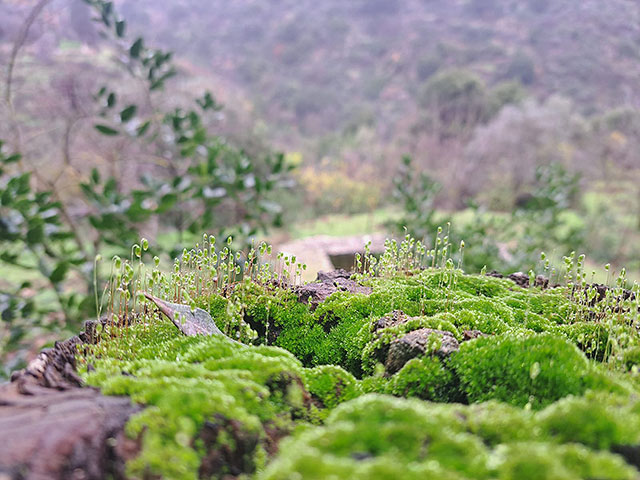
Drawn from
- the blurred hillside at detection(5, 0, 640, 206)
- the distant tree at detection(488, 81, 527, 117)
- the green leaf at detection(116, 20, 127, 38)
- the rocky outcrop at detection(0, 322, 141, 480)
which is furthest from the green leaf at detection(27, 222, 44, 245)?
the distant tree at detection(488, 81, 527, 117)

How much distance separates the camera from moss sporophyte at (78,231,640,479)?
39.8 inches

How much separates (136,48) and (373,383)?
3329 millimetres

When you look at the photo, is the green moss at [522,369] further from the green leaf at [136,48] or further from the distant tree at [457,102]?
the distant tree at [457,102]

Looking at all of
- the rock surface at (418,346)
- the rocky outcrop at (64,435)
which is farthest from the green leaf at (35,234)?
the rock surface at (418,346)

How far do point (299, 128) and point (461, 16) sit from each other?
72.0ft

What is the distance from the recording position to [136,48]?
3609mm

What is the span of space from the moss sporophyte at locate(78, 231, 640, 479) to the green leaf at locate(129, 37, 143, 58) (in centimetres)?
220

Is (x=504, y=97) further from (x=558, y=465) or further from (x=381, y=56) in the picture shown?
(x=558, y=465)

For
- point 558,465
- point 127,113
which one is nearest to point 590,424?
point 558,465

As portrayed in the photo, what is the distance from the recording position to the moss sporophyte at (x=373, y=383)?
3.32 feet

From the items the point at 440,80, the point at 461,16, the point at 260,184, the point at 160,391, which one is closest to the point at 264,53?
the point at 461,16

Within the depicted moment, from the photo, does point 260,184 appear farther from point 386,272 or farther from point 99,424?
point 99,424

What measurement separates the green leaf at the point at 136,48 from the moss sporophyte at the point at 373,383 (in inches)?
86.4

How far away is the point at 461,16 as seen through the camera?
43844 mm
